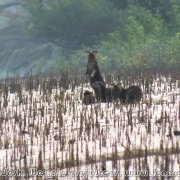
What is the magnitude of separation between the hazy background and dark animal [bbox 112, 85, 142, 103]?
9.86m

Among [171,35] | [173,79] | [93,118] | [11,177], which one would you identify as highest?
[171,35]

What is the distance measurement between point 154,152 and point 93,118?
1.93 meters

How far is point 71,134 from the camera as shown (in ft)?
23.4

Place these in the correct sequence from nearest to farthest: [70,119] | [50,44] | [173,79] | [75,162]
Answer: [75,162] < [70,119] < [173,79] < [50,44]

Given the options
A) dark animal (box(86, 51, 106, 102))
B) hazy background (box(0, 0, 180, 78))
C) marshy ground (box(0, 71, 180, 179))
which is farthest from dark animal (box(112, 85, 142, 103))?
hazy background (box(0, 0, 180, 78))

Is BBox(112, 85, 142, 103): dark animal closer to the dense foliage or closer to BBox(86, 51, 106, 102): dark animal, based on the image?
BBox(86, 51, 106, 102): dark animal

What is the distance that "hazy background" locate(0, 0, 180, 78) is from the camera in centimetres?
2209

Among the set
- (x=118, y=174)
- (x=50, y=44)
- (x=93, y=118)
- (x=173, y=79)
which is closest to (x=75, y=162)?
(x=118, y=174)

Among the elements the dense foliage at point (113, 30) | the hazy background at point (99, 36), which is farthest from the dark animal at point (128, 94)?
the dense foliage at point (113, 30)

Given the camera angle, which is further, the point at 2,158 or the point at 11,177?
the point at 2,158

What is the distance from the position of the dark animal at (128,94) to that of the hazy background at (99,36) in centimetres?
986

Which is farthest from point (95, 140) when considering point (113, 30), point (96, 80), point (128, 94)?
point (113, 30)

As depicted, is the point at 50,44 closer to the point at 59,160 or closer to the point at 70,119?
the point at 70,119

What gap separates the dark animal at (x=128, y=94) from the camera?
9.72 meters
